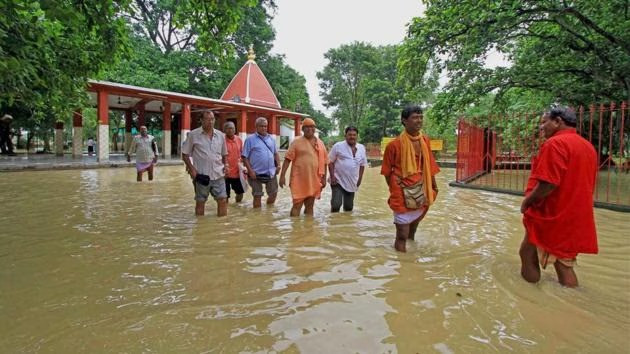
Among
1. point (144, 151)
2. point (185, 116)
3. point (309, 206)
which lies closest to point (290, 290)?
point (309, 206)

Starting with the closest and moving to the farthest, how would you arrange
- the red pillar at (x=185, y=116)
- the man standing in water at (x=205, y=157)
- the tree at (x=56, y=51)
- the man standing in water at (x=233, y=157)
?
1. the tree at (x=56, y=51)
2. the man standing in water at (x=205, y=157)
3. the man standing in water at (x=233, y=157)
4. the red pillar at (x=185, y=116)

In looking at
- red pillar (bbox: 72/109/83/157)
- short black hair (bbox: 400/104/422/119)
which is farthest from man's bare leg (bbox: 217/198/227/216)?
red pillar (bbox: 72/109/83/157)

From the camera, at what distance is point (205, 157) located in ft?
19.5

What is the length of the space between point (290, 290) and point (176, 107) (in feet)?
82.6

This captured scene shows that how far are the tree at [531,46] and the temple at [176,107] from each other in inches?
536

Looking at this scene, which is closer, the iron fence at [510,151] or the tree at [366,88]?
the iron fence at [510,151]

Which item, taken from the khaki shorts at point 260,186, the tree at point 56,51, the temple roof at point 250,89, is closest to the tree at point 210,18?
the tree at point 56,51

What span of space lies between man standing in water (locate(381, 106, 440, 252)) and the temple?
1662cm

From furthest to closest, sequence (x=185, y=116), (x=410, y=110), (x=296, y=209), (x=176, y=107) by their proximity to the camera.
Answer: (x=176, y=107), (x=185, y=116), (x=296, y=209), (x=410, y=110)

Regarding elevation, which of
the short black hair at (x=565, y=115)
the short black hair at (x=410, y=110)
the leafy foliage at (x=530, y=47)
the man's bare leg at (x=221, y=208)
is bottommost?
the man's bare leg at (x=221, y=208)

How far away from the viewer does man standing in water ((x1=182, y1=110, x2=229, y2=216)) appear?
592 centimetres

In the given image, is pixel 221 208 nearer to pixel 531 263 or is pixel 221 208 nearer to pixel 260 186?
pixel 260 186

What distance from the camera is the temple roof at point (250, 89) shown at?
27.0 meters

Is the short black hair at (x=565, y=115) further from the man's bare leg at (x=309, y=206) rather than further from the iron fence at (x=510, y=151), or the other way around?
the iron fence at (x=510, y=151)
